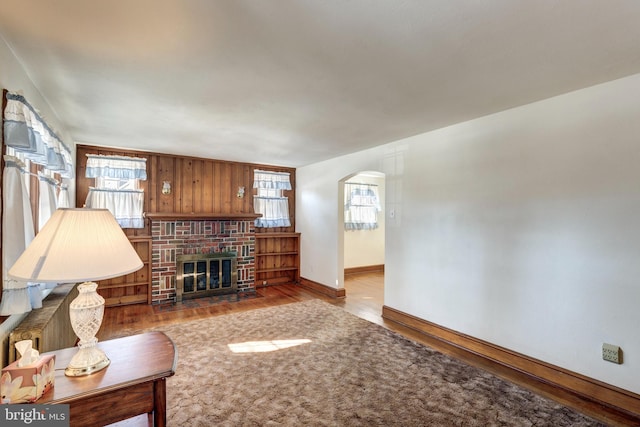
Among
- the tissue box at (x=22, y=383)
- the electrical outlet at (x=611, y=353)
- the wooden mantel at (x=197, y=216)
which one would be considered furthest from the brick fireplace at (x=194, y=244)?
the electrical outlet at (x=611, y=353)

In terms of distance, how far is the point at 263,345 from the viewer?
3.23 metres

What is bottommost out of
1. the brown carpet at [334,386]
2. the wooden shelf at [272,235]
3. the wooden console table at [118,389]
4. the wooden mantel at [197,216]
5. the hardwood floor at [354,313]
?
the hardwood floor at [354,313]

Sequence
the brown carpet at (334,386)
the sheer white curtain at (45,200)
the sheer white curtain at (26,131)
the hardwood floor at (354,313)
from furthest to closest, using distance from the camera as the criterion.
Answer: the sheer white curtain at (45,200), the hardwood floor at (354,313), the brown carpet at (334,386), the sheer white curtain at (26,131)

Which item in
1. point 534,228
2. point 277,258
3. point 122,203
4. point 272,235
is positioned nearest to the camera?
point 534,228

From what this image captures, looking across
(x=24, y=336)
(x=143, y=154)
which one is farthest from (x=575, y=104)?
(x=143, y=154)

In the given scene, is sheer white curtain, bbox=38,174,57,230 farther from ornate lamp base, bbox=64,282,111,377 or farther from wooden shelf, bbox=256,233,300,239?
wooden shelf, bbox=256,233,300,239

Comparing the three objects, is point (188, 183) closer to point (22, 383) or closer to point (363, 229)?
point (363, 229)

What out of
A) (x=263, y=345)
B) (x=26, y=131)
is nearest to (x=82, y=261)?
(x=26, y=131)

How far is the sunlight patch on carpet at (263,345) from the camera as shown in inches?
123

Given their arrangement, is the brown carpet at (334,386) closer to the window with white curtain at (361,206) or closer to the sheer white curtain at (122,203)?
the sheer white curtain at (122,203)

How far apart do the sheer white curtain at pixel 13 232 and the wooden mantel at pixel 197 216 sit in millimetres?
2942

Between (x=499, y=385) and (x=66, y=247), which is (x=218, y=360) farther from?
(x=499, y=385)

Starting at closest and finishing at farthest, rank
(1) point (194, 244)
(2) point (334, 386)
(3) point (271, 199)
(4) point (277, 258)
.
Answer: (2) point (334, 386)
(1) point (194, 244)
(3) point (271, 199)
(4) point (277, 258)

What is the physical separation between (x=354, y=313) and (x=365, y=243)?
321 cm
